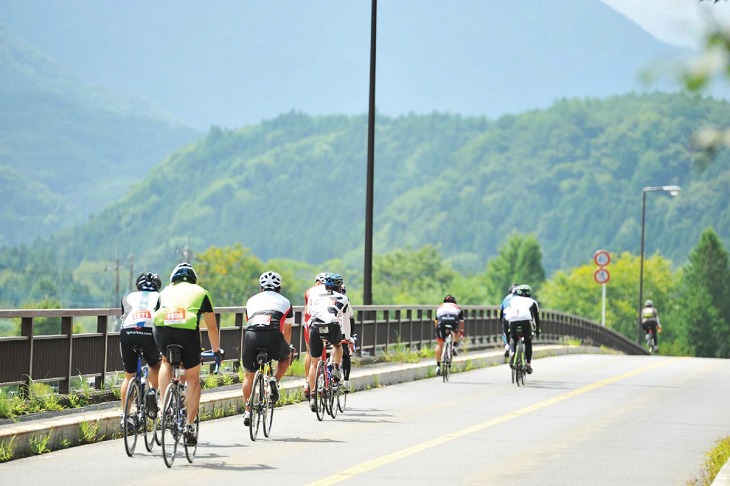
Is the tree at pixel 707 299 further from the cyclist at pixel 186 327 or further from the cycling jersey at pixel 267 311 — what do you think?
the cyclist at pixel 186 327

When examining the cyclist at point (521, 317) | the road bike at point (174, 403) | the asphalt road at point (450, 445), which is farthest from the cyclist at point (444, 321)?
the road bike at point (174, 403)

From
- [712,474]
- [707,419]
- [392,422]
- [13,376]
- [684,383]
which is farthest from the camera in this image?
[684,383]

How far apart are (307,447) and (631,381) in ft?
47.9

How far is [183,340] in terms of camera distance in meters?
10.8

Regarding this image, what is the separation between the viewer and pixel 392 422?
1562 centimetres

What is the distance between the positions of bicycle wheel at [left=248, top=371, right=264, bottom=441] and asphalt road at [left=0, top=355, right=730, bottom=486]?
178mm

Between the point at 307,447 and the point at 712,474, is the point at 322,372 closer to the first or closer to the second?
the point at 307,447

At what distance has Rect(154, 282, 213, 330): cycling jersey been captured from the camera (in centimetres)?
1081

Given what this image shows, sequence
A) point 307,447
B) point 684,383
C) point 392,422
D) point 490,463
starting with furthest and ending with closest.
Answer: point 684,383 < point 392,422 < point 307,447 < point 490,463

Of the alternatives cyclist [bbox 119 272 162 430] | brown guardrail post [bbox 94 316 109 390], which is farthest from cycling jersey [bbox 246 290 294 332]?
brown guardrail post [bbox 94 316 109 390]

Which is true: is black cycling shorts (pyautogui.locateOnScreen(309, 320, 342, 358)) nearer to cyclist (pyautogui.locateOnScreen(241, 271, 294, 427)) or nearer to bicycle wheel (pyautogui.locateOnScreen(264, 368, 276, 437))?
bicycle wheel (pyautogui.locateOnScreen(264, 368, 276, 437))

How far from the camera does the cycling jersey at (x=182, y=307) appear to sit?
35.5ft

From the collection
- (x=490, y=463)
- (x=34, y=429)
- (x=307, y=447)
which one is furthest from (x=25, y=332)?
(x=490, y=463)

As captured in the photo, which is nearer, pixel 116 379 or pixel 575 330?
pixel 116 379
